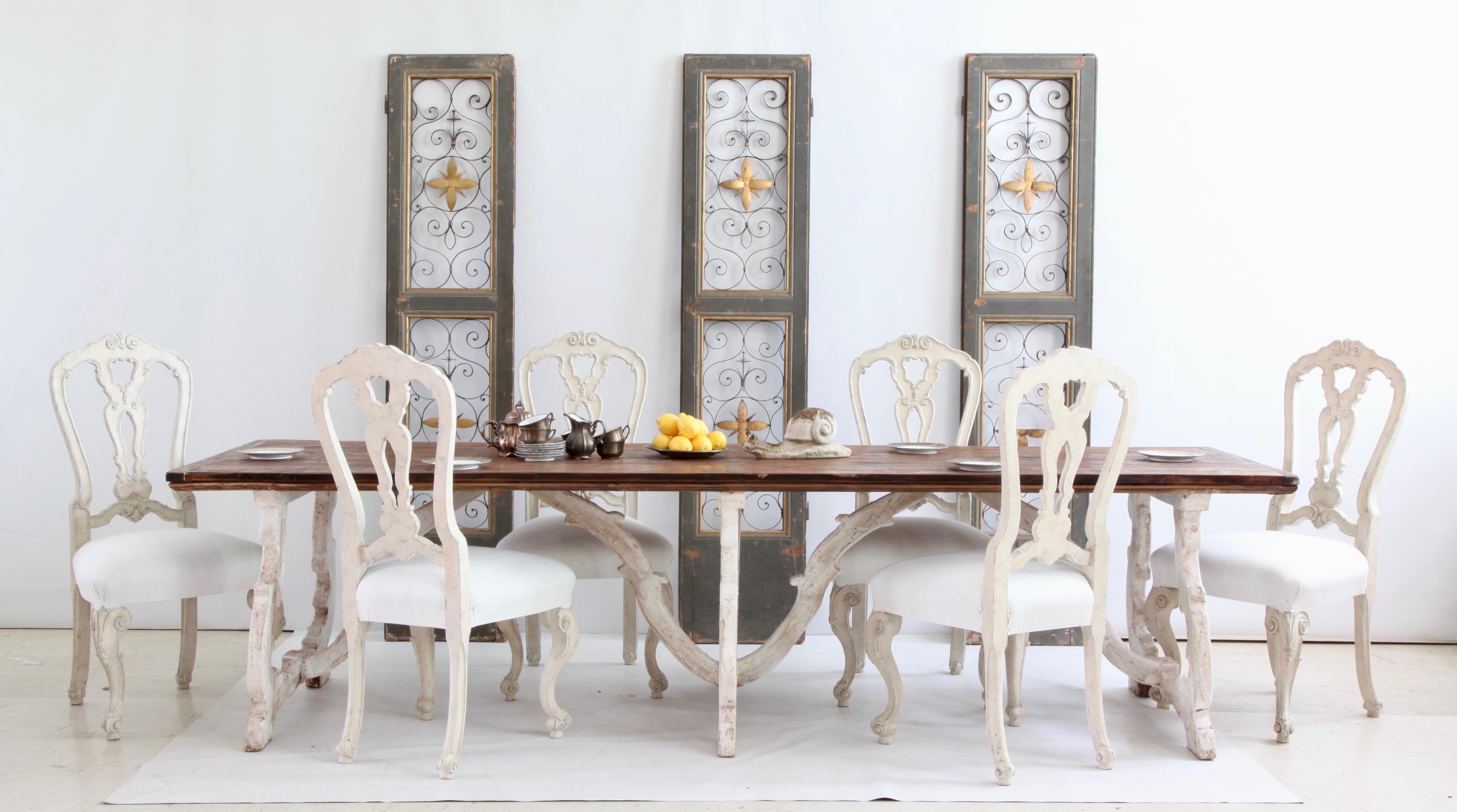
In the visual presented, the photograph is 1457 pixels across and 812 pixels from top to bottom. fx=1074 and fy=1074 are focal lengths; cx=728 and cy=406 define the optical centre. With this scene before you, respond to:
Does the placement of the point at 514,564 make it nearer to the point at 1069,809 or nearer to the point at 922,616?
the point at 922,616

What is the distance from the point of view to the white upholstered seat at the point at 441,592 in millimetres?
2451

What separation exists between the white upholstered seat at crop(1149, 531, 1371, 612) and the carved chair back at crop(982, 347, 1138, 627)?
34cm

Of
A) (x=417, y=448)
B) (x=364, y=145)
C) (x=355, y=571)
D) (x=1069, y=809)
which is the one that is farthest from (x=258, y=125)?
(x=1069, y=809)

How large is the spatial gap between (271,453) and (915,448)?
1.74 m

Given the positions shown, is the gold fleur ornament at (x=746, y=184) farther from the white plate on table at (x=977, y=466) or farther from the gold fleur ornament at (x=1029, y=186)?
the white plate on table at (x=977, y=466)

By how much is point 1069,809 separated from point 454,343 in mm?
2545

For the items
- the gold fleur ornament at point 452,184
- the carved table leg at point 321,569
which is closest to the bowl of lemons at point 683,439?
the carved table leg at point 321,569

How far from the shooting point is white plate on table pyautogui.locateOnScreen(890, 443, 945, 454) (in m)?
3.04

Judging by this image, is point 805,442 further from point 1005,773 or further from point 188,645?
point 188,645

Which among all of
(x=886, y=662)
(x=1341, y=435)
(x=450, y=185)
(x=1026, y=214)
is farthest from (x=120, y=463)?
(x=1341, y=435)

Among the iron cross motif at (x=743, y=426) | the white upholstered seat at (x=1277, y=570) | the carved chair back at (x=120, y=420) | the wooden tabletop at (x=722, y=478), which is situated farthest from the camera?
the iron cross motif at (x=743, y=426)

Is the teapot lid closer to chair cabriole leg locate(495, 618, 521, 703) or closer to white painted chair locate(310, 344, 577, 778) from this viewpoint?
white painted chair locate(310, 344, 577, 778)

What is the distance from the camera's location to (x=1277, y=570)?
8.87 ft

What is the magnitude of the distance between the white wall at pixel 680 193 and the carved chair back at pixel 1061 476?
147cm
